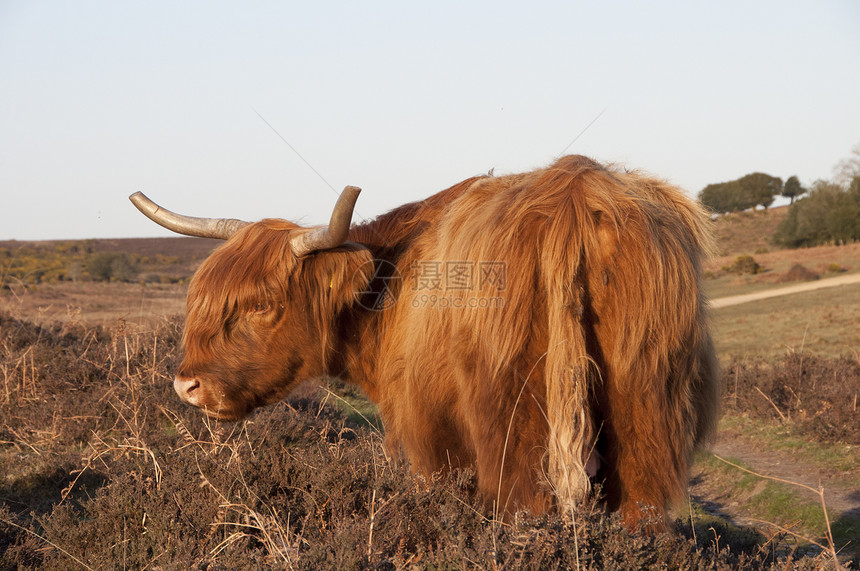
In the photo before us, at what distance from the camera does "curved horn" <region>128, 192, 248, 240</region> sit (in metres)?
4.36

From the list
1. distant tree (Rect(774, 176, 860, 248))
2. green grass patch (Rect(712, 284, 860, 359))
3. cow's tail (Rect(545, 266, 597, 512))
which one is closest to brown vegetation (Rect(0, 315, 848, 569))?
cow's tail (Rect(545, 266, 597, 512))

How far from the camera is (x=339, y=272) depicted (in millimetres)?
3865

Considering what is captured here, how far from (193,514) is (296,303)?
1.23 meters

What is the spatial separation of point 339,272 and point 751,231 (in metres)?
53.5

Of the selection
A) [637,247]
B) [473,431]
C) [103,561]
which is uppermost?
[637,247]

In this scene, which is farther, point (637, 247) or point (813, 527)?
point (813, 527)

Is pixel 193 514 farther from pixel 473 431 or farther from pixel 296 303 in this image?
pixel 473 431

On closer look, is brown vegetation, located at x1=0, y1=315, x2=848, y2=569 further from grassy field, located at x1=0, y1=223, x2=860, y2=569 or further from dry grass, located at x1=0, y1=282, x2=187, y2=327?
dry grass, located at x1=0, y1=282, x2=187, y2=327

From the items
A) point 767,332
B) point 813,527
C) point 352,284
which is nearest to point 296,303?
point 352,284

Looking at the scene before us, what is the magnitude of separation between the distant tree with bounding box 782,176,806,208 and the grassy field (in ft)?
206

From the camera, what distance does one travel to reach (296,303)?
12.8 feet

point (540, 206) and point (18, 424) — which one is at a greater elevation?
point (540, 206)

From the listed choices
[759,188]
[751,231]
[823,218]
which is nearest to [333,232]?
[823,218]

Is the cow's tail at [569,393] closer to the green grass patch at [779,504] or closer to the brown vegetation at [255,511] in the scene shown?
the brown vegetation at [255,511]
